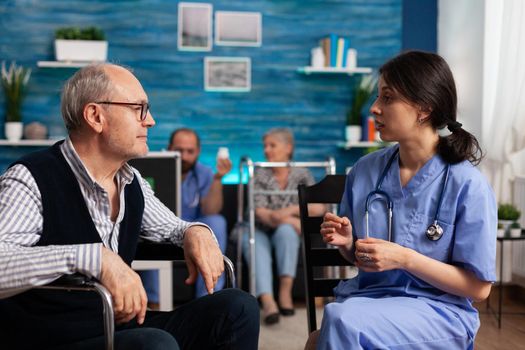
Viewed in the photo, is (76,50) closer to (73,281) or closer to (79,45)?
(79,45)

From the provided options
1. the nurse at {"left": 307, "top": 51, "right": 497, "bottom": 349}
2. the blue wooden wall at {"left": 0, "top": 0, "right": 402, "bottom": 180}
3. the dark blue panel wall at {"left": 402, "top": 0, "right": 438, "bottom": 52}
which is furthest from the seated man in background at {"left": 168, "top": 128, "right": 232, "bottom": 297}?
the nurse at {"left": 307, "top": 51, "right": 497, "bottom": 349}

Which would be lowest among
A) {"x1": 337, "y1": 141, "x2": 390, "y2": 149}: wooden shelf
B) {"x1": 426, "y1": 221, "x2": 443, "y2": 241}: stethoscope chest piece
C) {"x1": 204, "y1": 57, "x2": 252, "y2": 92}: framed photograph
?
{"x1": 426, "y1": 221, "x2": 443, "y2": 241}: stethoscope chest piece

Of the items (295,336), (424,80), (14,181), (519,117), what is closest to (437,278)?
(424,80)

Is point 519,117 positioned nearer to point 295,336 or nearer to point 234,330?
point 295,336

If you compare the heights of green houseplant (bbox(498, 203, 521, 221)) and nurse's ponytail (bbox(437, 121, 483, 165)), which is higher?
nurse's ponytail (bbox(437, 121, 483, 165))

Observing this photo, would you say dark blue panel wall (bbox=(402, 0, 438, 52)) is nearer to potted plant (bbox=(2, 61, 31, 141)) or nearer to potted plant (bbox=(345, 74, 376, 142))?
potted plant (bbox=(345, 74, 376, 142))

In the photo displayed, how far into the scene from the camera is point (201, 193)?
4.67 m

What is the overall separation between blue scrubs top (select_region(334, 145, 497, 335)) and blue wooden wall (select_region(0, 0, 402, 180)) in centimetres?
388

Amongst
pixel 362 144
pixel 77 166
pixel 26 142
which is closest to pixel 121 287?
pixel 77 166

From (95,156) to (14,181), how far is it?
269mm

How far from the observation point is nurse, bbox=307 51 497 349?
171cm

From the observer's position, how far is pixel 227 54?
5.77 meters

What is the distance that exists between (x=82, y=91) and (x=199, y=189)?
2.84 meters

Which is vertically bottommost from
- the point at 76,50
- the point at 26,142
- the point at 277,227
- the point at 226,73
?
the point at 277,227
